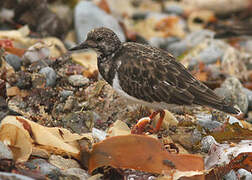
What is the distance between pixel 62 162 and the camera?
3.15 metres

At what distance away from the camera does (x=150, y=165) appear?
3.16 m

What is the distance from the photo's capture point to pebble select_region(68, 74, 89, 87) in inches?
176

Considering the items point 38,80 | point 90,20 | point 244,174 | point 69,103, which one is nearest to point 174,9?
point 90,20

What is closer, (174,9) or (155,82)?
(155,82)

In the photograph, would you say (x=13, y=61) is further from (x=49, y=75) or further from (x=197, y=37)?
(x=197, y=37)

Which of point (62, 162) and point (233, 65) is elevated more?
point (233, 65)

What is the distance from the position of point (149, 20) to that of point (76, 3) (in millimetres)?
1517

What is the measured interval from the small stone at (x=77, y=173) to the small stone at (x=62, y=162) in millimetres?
64

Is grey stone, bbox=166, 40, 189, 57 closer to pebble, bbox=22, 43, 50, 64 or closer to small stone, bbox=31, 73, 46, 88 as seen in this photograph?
pebble, bbox=22, 43, 50, 64

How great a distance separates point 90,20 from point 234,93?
2815 millimetres

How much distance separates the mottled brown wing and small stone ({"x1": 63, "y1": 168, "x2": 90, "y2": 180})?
3.04 ft

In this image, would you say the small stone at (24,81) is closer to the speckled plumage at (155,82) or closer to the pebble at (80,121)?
the pebble at (80,121)

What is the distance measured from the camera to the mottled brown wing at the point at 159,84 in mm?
3746

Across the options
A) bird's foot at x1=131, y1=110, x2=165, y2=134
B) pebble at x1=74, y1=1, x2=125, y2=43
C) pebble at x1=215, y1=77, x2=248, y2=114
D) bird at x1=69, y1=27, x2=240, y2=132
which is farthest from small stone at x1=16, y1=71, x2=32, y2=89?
pebble at x1=74, y1=1, x2=125, y2=43
